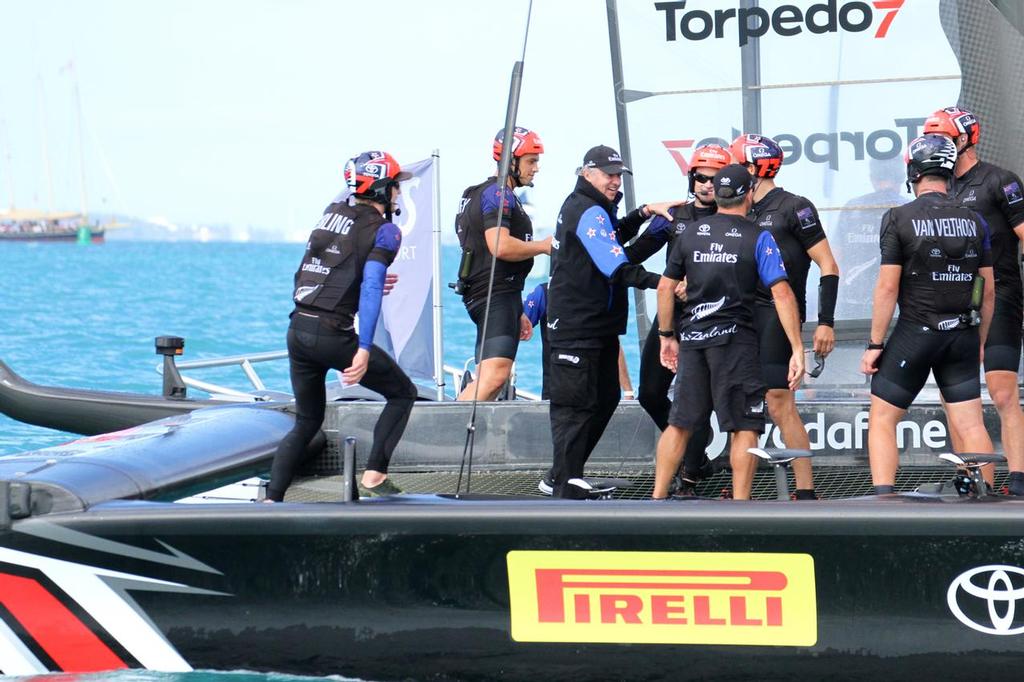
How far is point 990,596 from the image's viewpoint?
4.42 metres

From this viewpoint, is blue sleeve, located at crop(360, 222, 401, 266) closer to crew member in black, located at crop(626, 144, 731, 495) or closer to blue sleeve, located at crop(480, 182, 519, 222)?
crew member in black, located at crop(626, 144, 731, 495)

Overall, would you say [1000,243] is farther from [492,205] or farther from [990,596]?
[492,205]

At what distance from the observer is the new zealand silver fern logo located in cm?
575

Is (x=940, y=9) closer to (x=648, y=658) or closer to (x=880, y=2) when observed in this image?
(x=880, y=2)

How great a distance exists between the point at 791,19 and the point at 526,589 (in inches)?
149

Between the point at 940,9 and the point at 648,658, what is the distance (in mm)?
3952

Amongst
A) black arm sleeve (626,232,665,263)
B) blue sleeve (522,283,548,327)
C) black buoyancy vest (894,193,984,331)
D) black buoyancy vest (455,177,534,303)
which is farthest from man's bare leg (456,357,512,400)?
black buoyancy vest (894,193,984,331)

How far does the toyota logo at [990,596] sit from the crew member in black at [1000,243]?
4.90ft

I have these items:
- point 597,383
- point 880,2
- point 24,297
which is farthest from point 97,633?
point 24,297

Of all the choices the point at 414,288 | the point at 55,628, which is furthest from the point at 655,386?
the point at 414,288

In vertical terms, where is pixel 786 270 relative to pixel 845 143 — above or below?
below

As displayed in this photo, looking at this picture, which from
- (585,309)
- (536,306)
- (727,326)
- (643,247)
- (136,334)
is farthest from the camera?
(136,334)

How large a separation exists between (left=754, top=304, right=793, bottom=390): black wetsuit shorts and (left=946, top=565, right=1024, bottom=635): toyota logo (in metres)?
1.87

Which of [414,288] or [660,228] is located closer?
[660,228]
